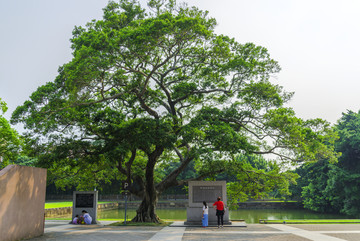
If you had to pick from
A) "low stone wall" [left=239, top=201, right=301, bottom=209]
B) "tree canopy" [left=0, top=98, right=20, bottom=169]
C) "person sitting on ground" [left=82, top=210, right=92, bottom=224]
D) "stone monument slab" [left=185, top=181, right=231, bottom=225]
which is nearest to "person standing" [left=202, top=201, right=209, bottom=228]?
"stone monument slab" [left=185, top=181, right=231, bottom=225]

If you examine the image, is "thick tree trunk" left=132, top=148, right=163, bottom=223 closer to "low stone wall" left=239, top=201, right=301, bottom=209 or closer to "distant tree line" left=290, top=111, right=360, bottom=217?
Result: "distant tree line" left=290, top=111, right=360, bottom=217

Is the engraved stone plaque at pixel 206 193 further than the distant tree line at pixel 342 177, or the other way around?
the distant tree line at pixel 342 177

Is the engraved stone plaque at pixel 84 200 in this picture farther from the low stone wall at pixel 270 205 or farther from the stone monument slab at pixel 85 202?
the low stone wall at pixel 270 205

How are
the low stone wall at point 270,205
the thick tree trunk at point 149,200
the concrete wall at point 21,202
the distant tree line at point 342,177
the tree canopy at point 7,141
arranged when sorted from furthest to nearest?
the low stone wall at point 270,205
the distant tree line at point 342,177
the tree canopy at point 7,141
the thick tree trunk at point 149,200
the concrete wall at point 21,202

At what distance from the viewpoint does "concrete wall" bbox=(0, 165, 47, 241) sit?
9.43 m

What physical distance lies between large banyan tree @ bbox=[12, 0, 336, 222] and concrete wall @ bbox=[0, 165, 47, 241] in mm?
3115

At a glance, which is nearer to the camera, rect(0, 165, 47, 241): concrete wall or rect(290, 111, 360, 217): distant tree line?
rect(0, 165, 47, 241): concrete wall

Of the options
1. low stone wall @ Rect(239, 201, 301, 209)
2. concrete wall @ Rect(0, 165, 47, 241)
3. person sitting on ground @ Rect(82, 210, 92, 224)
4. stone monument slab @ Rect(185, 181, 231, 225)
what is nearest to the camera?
concrete wall @ Rect(0, 165, 47, 241)

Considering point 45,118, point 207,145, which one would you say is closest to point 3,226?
point 45,118

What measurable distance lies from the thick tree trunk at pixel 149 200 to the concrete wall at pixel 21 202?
21.5ft

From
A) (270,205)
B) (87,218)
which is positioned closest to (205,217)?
(87,218)

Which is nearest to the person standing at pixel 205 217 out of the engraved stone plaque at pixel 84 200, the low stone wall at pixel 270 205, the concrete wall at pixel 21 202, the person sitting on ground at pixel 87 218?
the person sitting on ground at pixel 87 218

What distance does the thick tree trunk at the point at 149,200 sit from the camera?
677 inches

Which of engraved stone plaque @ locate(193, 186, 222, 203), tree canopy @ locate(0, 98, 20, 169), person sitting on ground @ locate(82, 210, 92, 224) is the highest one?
tree canopy @ locate(0, 98, 20, 169)
